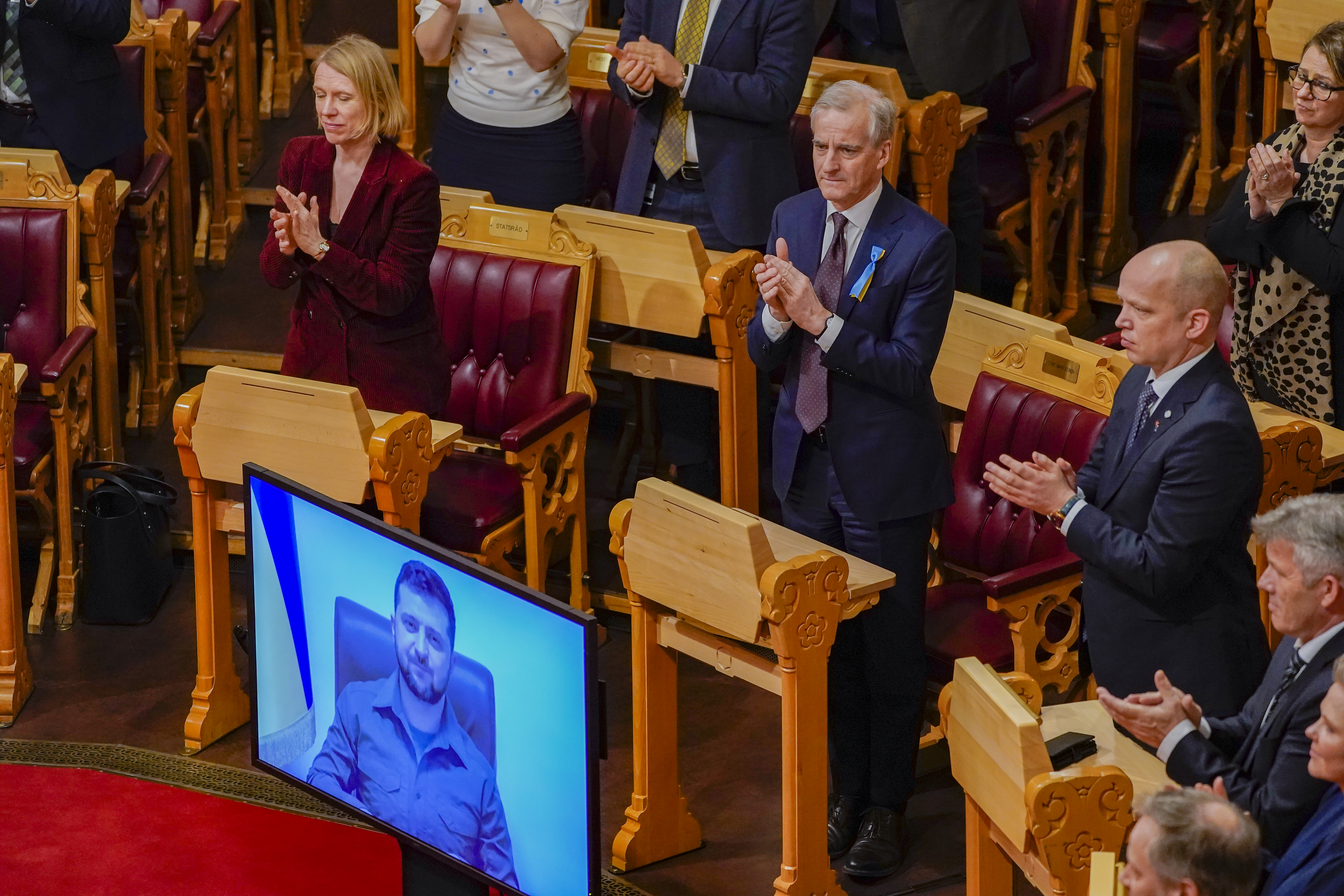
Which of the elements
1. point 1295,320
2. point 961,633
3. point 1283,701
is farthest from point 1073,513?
point 1295,320

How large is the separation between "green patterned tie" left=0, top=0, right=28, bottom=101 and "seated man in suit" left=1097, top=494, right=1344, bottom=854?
11.4 ft

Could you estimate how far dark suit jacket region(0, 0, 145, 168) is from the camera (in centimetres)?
490

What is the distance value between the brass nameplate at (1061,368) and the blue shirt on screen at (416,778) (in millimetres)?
1768

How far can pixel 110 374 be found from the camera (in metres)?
5.18

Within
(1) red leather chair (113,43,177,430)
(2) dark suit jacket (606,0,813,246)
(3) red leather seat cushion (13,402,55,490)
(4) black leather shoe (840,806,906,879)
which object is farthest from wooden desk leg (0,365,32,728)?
(4) black leather shoe (840,806,906,879)

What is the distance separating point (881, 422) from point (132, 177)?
286cm

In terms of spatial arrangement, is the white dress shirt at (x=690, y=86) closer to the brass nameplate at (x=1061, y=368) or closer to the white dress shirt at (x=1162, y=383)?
the brass nameplate at (x=1061, y=368)

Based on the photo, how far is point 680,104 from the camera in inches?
179

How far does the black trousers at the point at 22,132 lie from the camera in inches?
201

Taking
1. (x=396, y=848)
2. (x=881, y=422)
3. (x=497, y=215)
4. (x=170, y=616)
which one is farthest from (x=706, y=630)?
(x=170, y=616)

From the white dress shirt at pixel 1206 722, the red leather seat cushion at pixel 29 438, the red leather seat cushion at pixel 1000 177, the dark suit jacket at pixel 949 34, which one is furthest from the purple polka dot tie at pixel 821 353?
the red leather seat cushion at pixel 29 438

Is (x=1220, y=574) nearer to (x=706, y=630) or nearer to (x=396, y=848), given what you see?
(x=706, y=630)

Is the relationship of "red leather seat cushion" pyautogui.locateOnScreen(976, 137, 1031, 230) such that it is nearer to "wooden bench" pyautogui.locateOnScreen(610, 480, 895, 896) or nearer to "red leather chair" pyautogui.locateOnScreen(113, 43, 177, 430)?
"wooden bench" pyautogui.locateOnScreen(610, 480, 895, 896)

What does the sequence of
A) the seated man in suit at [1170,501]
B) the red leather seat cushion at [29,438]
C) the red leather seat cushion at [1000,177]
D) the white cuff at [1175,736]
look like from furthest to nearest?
the red leather seat cushion at [1000,177], the red leather seat cushion at [29,438], the seated man in suit at [1170,501], the white cuff at [1175,736]
